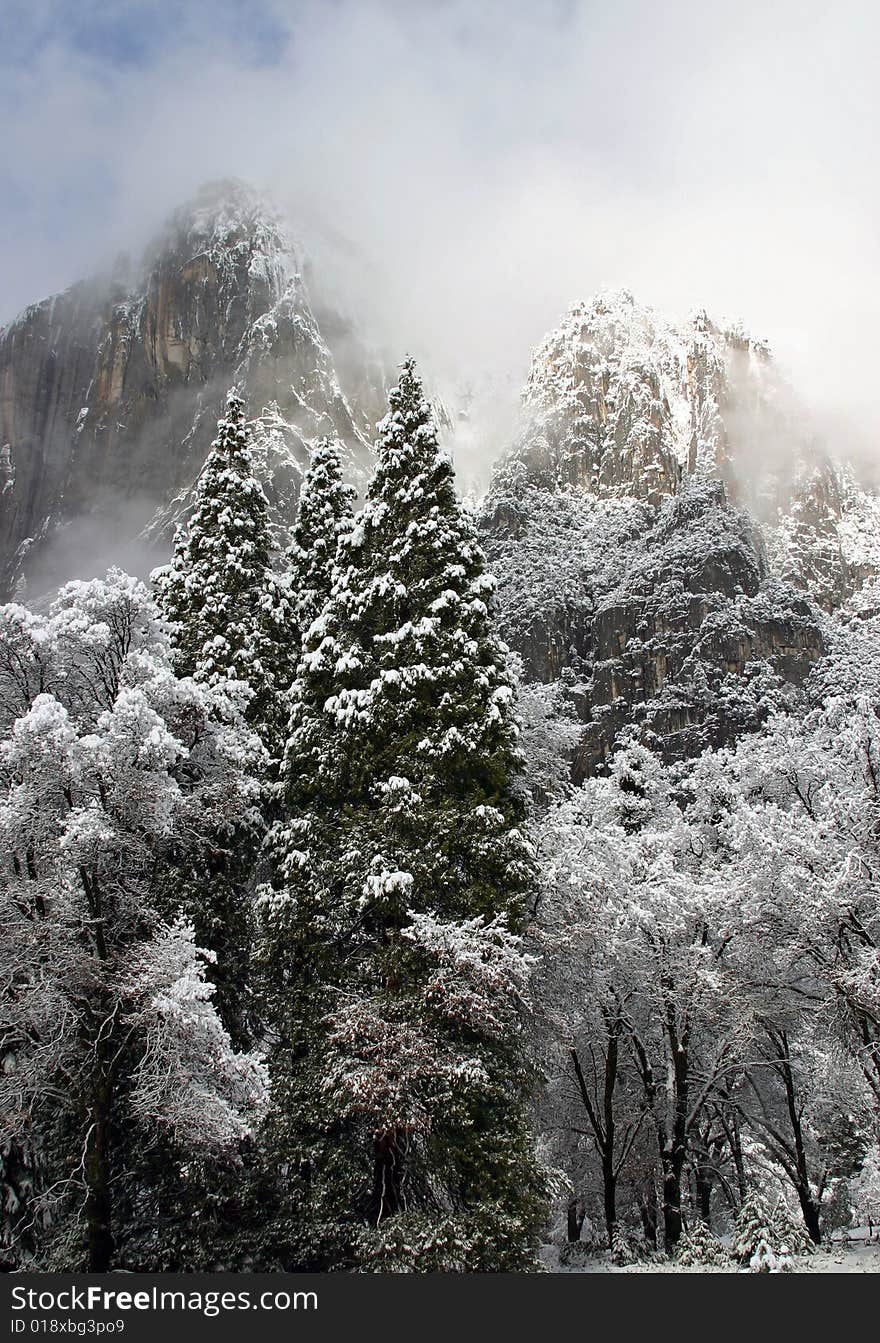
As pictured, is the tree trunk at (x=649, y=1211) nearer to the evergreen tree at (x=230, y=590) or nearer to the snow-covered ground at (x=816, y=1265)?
the snow-covered ground at (x=816, y=1265)

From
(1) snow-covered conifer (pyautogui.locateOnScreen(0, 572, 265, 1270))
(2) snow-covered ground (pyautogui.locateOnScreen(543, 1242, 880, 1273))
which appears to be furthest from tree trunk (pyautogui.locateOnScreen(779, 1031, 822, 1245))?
(1) snow-covered conifer (pyautogui.locateOnScreen(0, 572, 265, 1270))

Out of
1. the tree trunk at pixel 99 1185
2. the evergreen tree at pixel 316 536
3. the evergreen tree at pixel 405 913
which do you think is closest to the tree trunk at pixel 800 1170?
the evergreen tree at pixel 405 913

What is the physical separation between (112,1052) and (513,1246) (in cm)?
679

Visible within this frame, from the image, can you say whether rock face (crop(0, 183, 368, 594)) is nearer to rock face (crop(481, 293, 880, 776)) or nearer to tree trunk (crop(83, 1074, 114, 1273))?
rock face (crop(481, 293, 880, 776))

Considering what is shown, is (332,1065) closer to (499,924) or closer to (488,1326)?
(499,924)

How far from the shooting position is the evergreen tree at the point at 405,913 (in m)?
14.7

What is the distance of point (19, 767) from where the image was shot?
15.6 meters

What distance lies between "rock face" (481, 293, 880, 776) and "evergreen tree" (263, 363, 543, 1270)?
6277cm

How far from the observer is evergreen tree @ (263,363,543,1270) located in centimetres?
1466

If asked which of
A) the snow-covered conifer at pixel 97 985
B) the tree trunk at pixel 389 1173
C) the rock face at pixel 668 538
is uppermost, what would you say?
the rock face at pixel 668 538

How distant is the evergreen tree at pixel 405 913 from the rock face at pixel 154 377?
129 metres

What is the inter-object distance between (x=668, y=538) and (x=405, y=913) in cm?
13188

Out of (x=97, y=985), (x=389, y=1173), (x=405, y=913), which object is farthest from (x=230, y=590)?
(x=389, y=1173)

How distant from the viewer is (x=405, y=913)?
53.7ft
